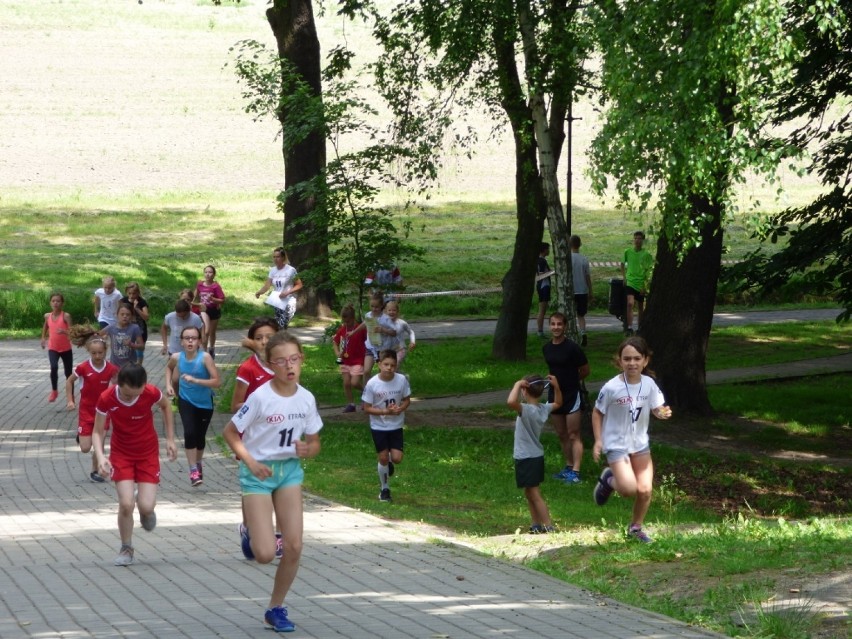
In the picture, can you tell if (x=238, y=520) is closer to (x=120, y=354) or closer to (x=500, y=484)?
(x=500, y=484)

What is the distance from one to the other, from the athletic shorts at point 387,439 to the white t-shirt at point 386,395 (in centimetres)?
4

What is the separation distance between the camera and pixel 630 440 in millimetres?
9898

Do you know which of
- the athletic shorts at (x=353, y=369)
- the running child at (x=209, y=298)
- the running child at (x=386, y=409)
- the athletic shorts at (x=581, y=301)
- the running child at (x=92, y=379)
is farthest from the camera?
the athletic shorts at (x=581, y=301)

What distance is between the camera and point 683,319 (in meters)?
17.9

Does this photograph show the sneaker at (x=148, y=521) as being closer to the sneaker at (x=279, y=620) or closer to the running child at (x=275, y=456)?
the running child at (x=275, y=456)

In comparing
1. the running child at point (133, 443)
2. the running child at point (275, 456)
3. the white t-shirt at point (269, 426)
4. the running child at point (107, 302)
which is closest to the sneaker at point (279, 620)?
the running child at point (275, 456)

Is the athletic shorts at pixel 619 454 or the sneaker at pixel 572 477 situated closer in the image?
the athletic shorts at pixel 619 454

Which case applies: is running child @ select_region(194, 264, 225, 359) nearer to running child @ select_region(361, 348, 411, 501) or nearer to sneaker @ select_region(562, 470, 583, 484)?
sneaker @ select_region(562, 470, 583, 484)

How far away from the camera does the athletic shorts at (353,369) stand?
18.2 m

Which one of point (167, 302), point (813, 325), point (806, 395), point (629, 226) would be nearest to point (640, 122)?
point (806, 395)

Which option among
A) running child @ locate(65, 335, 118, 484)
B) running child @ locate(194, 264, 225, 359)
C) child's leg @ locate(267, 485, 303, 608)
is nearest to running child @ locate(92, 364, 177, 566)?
child's leg @ locate(267, 485, 303, 608)

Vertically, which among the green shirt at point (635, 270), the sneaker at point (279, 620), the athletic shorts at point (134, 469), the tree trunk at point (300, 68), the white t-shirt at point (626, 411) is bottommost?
the sneaker at point (279, 620)

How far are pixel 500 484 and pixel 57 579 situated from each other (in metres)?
6.30

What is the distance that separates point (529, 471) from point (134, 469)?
3390mm
